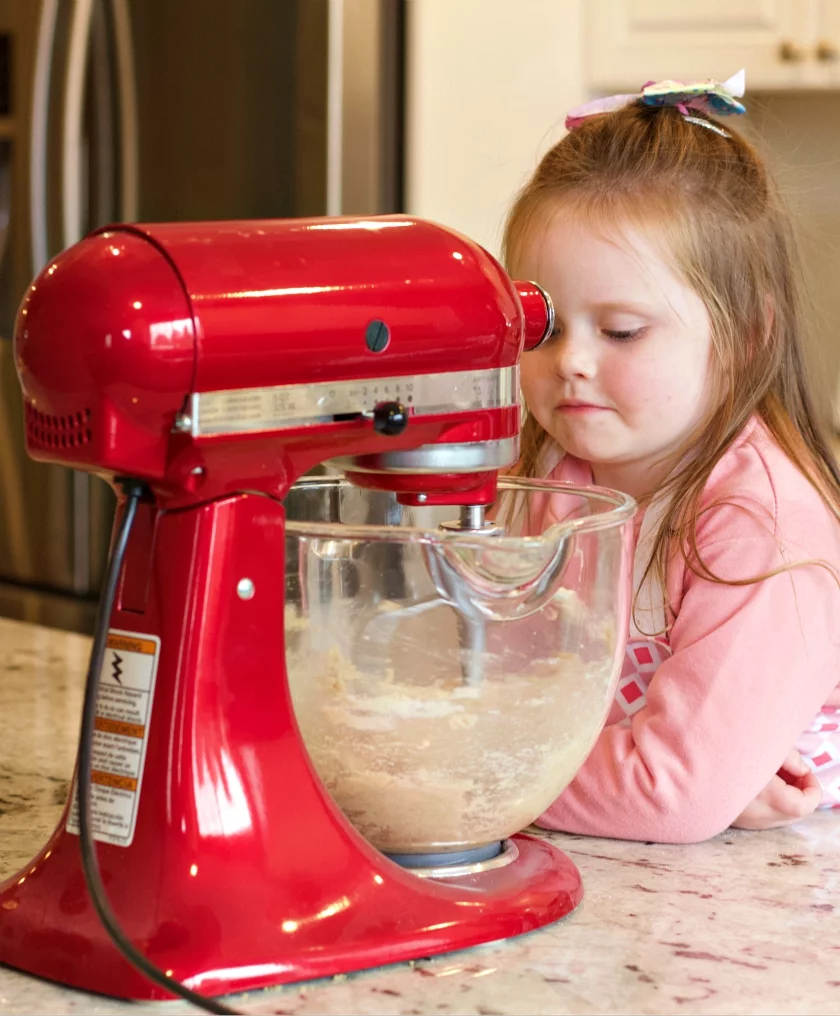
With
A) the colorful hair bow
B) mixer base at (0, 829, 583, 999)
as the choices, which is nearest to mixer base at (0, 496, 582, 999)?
mixer base at (0, 829, 583, 999)

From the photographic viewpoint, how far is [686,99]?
45.9 inches

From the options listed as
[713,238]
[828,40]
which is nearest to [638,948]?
[713,238]

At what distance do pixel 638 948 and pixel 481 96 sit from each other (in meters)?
1.98

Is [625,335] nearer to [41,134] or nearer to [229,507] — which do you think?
[229,507]

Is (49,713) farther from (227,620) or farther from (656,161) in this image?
(656,161)

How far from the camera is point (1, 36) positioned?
2533 millimetres

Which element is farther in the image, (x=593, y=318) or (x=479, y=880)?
(x=593, y=318)

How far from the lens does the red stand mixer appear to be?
639 millimetres

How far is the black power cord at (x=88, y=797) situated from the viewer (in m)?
0.64

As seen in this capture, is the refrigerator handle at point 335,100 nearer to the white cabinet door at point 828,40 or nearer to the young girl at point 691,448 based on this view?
the white cabinet door at point 828,40

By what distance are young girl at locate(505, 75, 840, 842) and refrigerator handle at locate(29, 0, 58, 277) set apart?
60.1 inches

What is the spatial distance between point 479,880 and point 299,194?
5.75 feet

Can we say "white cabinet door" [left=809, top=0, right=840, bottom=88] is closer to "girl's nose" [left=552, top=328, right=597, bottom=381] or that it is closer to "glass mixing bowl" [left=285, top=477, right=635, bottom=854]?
"girl's nose" [left=552, top=328, right=597, bottom=381]

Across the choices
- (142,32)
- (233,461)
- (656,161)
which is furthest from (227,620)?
(142,32)
